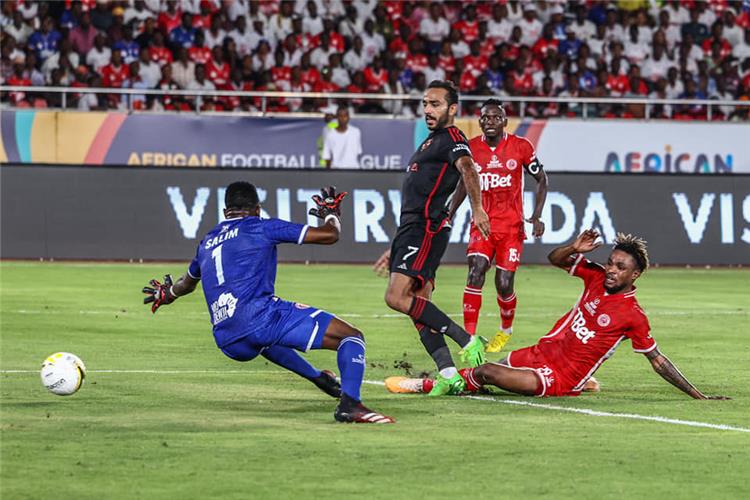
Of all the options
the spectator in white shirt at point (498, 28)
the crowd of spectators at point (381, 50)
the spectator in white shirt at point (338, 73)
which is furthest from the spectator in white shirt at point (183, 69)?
the spectator in white shirt at point (498, 28)

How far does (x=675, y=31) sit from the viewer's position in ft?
110

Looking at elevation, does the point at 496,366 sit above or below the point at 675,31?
below

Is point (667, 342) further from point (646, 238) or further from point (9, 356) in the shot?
point (646, 238)

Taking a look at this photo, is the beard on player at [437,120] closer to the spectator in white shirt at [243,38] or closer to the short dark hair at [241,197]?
the short dark hair at [241,197]

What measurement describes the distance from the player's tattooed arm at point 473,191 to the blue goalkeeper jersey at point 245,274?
1.69 metres

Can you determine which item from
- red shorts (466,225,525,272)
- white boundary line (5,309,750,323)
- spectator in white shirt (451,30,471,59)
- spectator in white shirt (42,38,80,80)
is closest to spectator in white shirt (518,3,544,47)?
spectator in white shirt (451,30,471,59)

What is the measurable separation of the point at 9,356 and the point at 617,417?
234 inches

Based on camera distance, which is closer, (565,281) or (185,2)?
(565,281)

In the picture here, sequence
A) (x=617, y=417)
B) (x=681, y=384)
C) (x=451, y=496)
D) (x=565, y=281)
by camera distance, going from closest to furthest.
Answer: (x=451, y=496) → (x=617, y=417) → (x=681, y=384) → (x=565, y=281)

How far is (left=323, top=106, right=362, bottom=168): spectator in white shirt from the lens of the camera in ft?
89.1

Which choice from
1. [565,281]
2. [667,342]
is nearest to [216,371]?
[667,342]

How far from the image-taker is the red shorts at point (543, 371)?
1073cm

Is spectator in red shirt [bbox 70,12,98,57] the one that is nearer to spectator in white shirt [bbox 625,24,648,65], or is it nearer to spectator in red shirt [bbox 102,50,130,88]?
spectator in red shirt [bbox 102,50,130,88]

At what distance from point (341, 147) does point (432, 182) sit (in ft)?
51.3
